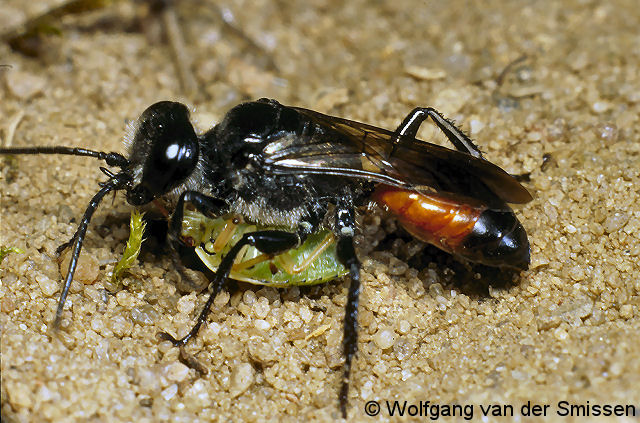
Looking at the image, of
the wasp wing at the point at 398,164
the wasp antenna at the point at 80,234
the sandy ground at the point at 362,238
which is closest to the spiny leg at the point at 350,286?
the sandy ground at the point at 362,238

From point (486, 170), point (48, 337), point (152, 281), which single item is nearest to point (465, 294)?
point (486, 170)

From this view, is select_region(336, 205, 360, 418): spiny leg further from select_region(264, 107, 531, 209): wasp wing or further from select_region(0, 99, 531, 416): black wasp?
select_region(264, 107, 531, 209): wasp wing

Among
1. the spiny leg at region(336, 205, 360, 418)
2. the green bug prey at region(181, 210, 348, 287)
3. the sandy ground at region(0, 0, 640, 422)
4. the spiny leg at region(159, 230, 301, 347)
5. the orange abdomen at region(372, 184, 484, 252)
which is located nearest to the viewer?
the sandy ground at region(0, 0, 640, 422)

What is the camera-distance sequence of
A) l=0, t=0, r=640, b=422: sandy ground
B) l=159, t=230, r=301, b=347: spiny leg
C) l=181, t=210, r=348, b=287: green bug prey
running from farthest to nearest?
l=181, t=210, r=348, b=287: green bug prey, l=159, t=230, r=301, b=347: spiny leg, l=0, t=0, r=640, b=422: sandy ground

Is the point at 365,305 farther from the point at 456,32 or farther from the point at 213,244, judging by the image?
the point at 456,32

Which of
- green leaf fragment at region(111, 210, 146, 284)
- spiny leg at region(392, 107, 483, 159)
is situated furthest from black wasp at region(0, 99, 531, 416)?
spiny leg at region(392, 107, 483, 159)

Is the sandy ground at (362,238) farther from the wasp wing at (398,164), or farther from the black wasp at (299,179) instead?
the wasp wing at (398,164)

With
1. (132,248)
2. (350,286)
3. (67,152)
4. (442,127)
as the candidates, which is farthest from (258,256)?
(442,127)

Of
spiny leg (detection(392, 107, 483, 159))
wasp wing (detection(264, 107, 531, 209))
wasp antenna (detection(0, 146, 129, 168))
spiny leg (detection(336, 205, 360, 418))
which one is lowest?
spiny leg (detection(336, 205, 360, 418))

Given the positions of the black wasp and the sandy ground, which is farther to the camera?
the black wasp
